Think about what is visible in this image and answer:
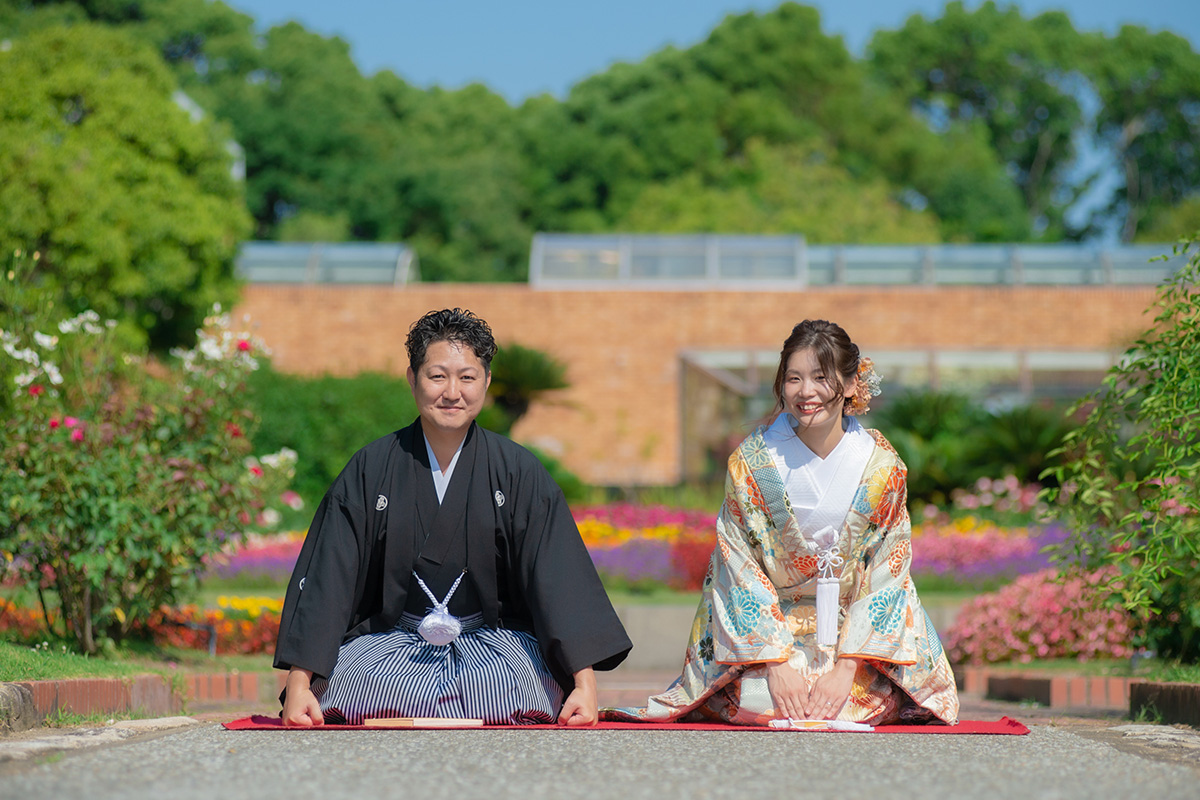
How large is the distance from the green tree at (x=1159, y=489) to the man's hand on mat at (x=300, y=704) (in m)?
2.83

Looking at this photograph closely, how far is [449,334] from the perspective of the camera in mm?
4199

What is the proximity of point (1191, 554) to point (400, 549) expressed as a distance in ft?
10.3

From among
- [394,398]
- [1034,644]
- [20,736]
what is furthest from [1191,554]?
[394,398]

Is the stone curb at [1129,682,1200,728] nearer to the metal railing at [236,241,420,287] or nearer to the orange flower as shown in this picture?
the orange flower

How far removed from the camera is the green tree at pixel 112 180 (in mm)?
13617

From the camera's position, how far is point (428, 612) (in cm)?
416

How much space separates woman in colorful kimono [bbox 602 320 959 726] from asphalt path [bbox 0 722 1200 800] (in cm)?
24

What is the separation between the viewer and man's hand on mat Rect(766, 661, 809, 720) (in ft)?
13.0

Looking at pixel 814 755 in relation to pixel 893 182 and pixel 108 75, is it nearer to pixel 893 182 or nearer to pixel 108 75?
pixel 108 75

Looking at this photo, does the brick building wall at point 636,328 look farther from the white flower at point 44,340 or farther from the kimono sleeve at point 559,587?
the kimono sleeve at point 559,587

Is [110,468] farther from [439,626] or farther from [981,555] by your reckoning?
[981,555]

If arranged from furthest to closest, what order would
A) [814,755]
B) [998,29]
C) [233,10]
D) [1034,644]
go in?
[998,29] → [233,10] → [1034,644] → [814,755]

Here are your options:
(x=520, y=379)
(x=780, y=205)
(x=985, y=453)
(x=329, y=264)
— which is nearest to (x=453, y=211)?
(x=780, y=205)

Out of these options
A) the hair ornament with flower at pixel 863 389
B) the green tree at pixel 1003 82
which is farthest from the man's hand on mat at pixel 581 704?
the green tree at pixel 1003 82
